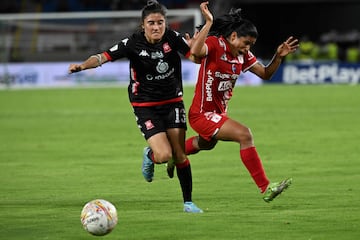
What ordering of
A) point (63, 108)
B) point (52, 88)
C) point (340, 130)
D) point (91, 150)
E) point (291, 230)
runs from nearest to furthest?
point (291, 230) → point (91, 150) → point (340, 130) → point (63, 108) → point (52, 88)

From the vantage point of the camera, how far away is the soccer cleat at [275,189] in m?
9.45

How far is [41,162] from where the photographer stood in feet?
49.8

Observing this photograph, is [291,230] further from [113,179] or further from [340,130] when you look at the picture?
[340,130]

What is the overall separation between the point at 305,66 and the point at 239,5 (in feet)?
27.3

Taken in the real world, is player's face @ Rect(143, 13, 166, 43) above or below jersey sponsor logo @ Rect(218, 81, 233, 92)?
above

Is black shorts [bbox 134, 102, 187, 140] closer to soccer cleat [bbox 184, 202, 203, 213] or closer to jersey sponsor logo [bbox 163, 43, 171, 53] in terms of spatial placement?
jersey sponsor logo [bbox 163, 43, 171, 53]

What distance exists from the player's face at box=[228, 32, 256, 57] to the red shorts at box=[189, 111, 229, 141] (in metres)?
0.72

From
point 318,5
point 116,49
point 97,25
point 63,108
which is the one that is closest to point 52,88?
point 97,25

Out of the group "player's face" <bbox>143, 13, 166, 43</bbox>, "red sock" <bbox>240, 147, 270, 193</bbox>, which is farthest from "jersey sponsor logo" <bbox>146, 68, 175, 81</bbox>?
"red sock" <bbox>240, 147, 270, 193</bbox>

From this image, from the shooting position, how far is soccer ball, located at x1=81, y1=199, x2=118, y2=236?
8.16 metres

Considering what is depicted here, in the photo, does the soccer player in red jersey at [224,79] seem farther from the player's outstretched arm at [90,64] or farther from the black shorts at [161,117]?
the player's outstretched arm at [90,64]

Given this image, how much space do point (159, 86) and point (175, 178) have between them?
319cm

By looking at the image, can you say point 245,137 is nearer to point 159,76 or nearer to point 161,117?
point 161,117

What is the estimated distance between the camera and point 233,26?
33.1ft
